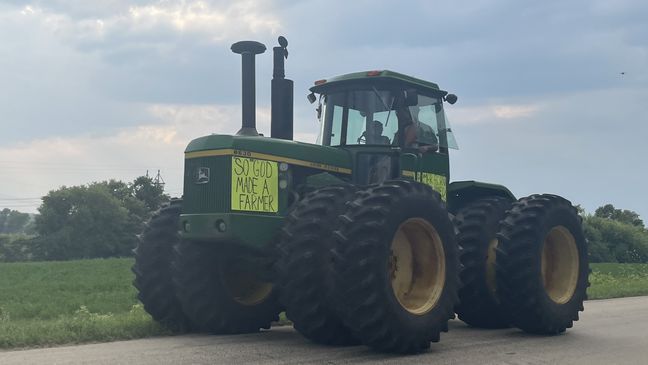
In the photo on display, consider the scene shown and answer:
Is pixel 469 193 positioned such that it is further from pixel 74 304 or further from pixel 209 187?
pixel 74 304

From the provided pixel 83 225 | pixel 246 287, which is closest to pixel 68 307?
pixel 246 287

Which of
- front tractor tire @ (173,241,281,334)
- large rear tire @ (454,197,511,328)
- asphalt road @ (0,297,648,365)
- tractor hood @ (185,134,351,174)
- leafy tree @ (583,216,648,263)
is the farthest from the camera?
leafy tree @ (583,216,648,263)

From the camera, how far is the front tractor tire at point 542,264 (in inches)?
350

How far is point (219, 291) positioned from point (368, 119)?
9.27 ft

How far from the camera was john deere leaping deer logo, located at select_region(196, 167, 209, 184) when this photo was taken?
7796 millimetres

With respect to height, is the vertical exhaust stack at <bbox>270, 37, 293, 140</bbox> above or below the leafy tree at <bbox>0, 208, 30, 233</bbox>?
below

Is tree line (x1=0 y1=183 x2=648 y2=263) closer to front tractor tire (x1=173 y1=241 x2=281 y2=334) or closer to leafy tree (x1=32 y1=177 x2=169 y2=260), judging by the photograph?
leafy tree (x1=32 y1=177 x2=169 y2=260)

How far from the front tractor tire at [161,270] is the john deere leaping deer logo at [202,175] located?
40.9 inches

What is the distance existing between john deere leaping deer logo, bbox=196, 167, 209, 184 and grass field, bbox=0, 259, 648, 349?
200cm

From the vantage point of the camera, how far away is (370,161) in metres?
8.96

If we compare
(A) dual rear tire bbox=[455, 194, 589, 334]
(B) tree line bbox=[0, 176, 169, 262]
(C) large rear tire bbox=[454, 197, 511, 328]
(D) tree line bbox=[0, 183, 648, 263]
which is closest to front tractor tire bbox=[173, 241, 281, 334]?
(C) large rear tire bbox=[454, 197, 511, 328]

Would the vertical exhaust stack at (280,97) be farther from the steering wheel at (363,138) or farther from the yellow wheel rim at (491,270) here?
the yellow wheel rim at (491,270)

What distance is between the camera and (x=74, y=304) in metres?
15.8

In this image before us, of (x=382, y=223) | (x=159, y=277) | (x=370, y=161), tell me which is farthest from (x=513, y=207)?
(x=159, y=277)
